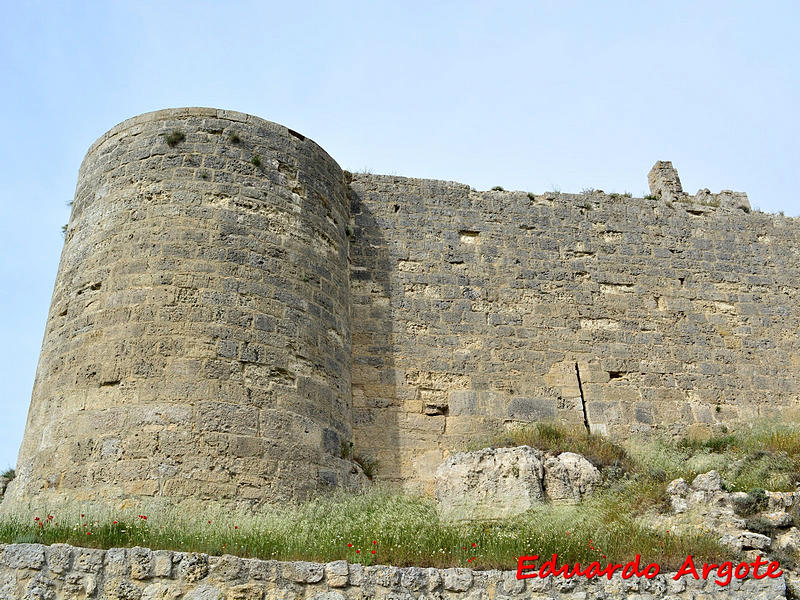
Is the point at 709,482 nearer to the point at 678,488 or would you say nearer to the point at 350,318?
the point at 678,488

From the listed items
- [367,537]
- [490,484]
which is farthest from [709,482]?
[367,537]

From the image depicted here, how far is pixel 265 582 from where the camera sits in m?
5.64

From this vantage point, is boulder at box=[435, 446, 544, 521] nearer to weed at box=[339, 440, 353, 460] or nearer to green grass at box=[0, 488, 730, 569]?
green grass at box=[0, 488, 730, 569]

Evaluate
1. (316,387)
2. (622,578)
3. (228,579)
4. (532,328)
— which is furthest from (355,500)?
(532,328)

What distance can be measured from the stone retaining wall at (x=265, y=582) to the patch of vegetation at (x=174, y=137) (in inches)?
186

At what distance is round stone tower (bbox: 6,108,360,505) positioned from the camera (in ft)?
23.7

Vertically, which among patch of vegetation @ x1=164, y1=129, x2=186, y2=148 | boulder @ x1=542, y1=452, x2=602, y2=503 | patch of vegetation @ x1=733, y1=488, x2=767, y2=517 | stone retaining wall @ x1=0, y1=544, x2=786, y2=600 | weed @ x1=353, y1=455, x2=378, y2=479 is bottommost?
stone retaining wall @ x1=0, y1=544, x2=786, y2=600

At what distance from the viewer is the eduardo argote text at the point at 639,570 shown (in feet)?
19.5

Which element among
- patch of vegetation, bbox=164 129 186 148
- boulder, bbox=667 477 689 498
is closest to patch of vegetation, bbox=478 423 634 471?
boulder, bbox=667 477 689 498

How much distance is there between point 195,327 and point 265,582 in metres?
2.94

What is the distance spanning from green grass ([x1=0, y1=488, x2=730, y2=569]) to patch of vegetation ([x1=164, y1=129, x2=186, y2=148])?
415 centimetres

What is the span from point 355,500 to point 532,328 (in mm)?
3777

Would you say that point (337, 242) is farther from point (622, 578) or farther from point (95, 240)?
point (622, 578)

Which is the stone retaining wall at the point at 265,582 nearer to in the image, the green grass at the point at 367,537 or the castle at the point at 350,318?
the green grass at the point at 367,537
